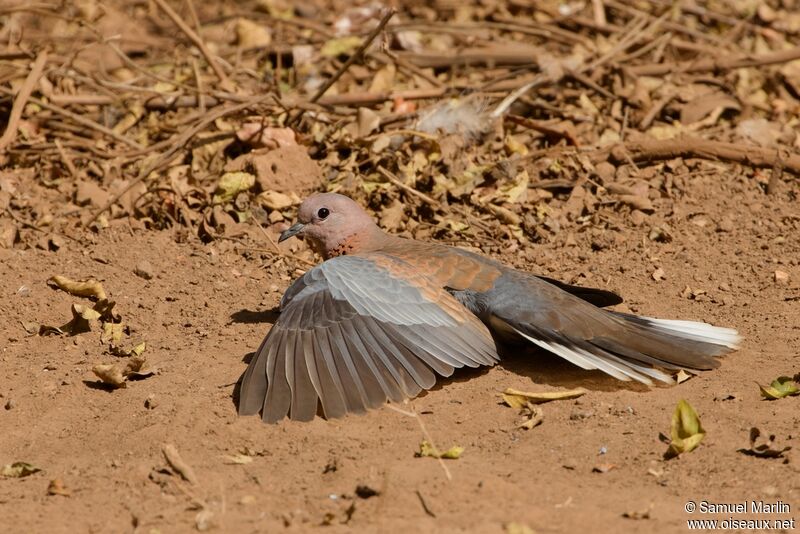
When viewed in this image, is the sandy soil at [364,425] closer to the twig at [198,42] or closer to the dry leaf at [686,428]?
the dry leaf at [686,428]

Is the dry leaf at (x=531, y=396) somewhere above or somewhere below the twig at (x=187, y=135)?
below

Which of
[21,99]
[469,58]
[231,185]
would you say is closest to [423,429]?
[231,185]

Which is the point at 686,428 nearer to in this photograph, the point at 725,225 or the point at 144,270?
the point at 725,225

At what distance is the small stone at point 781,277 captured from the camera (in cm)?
607

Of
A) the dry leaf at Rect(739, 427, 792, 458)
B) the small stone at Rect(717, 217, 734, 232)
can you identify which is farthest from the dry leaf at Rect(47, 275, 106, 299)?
the small stone at Rect(717, 217, 734, 232)

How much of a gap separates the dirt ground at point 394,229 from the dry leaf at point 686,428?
85mm

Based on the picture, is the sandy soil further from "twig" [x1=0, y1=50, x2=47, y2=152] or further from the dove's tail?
"twig" [x1=0, y1=50, x2=47, y2=152]

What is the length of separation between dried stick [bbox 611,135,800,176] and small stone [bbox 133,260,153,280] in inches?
138

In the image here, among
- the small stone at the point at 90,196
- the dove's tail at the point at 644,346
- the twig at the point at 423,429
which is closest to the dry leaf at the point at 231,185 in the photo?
the small stone at the point at 90,196

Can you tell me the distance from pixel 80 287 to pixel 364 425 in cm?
231

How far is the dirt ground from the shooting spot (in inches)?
162

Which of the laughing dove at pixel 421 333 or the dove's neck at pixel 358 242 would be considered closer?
the laughing dove at pixel 421 333

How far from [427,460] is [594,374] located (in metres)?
1.36

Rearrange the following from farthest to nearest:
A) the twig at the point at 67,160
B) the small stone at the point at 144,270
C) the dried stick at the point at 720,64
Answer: the dried stick at the point at 720,64, the twig at the point at 67,160, the small stone at the point at 144,270
